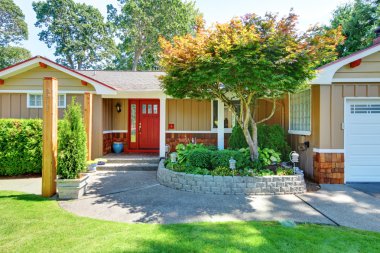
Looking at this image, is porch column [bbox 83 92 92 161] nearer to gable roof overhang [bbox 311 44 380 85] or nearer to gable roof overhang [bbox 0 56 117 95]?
gable roof overhang [bbox 0 56 117 95]

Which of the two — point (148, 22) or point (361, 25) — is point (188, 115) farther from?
point (148, 22)

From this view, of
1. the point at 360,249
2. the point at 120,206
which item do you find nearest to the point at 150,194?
the point at 120,206

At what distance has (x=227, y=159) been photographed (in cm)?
607

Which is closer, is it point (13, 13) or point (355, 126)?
point (355, 126)

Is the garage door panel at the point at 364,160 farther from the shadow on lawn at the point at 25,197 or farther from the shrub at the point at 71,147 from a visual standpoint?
the shadow on lawn at the point at 25,197

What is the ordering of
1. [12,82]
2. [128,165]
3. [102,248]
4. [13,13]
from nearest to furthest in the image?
1. [102,248]
2. [128,165]
3. [12,82]
4. [13,13]

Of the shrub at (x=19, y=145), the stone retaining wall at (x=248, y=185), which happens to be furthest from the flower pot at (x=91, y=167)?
the stone retaining wall at (x=248, y=185)

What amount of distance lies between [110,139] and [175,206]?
587 cm

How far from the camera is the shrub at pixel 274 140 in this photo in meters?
7.22

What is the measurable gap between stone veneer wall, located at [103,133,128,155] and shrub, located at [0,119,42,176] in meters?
2.40

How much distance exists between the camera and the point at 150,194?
5297mm

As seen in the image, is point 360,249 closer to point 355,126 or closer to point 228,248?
point 228,248

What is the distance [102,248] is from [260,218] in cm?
253

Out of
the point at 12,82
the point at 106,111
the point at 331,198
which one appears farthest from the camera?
the point at 106,111
